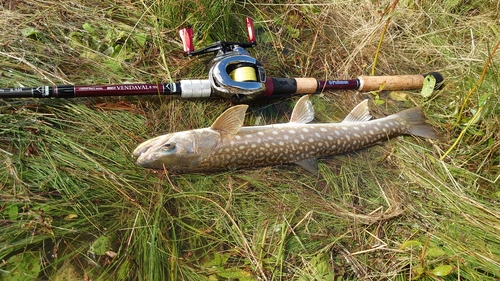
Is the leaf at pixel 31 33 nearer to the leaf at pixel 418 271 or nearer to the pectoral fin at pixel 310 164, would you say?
the pectoral fin at pixel 310 164

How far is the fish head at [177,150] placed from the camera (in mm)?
3305

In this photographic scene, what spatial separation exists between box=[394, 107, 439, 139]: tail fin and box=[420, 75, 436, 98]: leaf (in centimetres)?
33

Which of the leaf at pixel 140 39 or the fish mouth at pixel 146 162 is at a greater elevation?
the leaf at pixel 140 39

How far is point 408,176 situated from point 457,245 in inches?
31.2

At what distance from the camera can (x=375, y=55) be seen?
4621 mm

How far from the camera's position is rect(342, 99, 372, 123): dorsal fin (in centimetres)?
419

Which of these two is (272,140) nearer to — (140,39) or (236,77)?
(236,77)

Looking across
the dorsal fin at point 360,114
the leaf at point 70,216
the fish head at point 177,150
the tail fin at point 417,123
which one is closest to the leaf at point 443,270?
the tail fin at point 417,123

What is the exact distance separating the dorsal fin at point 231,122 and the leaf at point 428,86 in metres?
2.26

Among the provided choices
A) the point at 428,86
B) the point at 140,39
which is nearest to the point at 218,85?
the point at 140,39

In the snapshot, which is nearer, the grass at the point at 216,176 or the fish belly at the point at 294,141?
the grass at the point at 216,176

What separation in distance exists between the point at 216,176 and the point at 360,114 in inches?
67.1

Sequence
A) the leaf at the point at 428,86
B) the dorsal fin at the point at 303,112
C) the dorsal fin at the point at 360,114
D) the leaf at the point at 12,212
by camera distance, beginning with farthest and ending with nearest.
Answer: the leaf at the point at 428,86
the dorsal fin at the point at 360,114
the dorsal fin at the point at 303,112
the leaf at the point at 12,212

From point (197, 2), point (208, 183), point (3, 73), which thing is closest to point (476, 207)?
point (208, 183)
